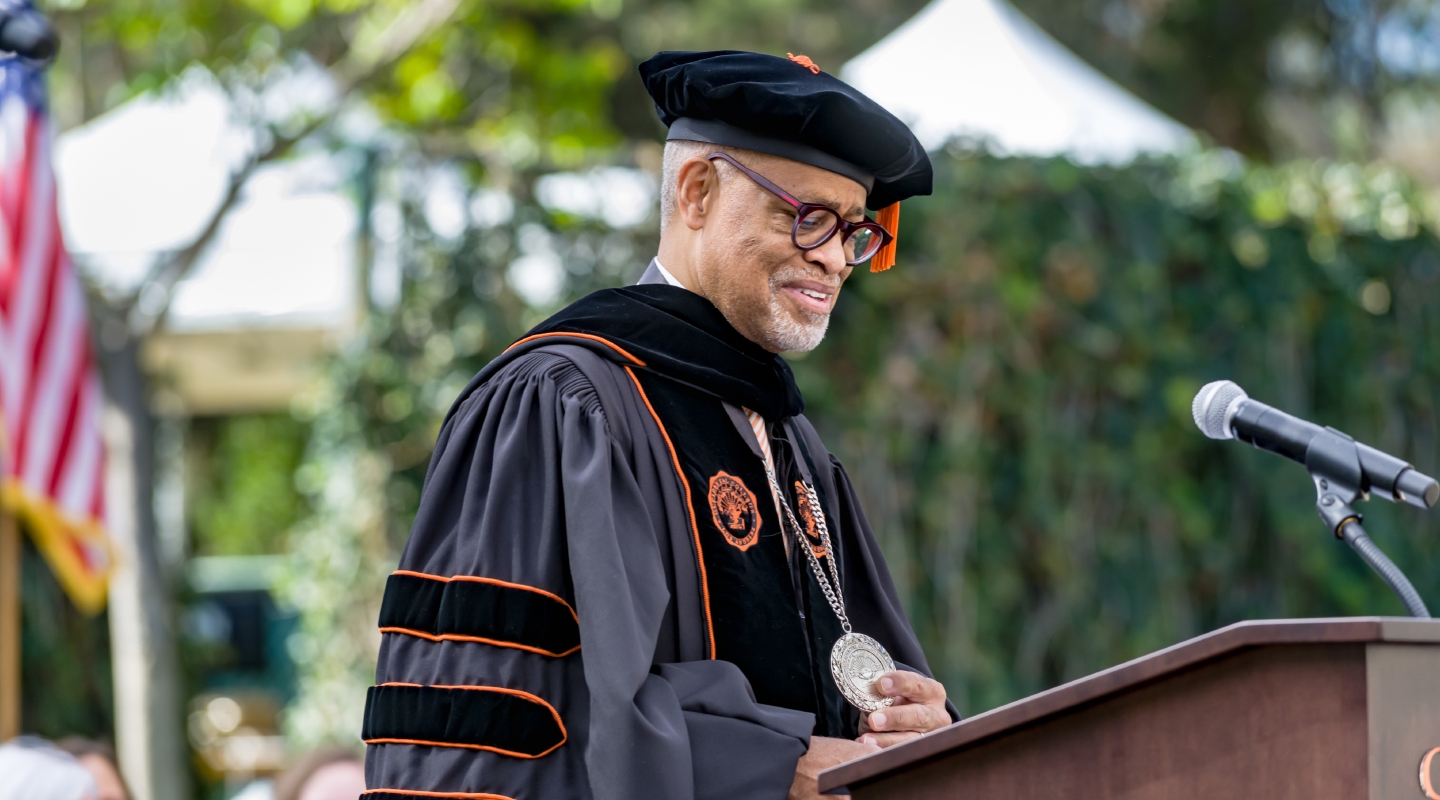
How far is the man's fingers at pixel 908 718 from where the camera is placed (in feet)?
7.43

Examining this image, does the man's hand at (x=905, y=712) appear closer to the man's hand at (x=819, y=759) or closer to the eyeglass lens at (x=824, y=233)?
the man's hand at (x=819, y=759)

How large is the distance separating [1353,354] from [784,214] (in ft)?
16.0

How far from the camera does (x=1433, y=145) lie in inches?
663

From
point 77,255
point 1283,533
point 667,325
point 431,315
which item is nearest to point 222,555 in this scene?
point 77,255

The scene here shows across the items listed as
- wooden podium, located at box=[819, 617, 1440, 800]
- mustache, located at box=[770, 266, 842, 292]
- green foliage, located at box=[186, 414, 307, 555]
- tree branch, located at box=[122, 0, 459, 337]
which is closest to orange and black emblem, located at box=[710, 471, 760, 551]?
mustache, located at box=[770, 266, 842, 292]

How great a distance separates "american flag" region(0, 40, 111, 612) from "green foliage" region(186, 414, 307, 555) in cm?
1079

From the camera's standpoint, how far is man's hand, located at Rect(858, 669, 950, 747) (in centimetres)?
227

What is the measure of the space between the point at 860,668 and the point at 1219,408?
655mm

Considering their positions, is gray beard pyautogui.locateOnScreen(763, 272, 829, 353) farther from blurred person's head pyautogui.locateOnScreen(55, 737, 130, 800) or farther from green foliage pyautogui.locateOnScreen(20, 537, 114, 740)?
green foliage pyautogui.locateOnScreen(20, 537, 114, 740)

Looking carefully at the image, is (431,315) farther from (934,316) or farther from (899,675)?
(899,675)

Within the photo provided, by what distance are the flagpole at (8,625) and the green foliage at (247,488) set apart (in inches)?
417

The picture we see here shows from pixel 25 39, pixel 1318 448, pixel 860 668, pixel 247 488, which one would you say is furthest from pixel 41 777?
pixel 247 488

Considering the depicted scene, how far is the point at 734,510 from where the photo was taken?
230 centimetres

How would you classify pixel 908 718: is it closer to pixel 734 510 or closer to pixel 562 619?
pixel 734 510
